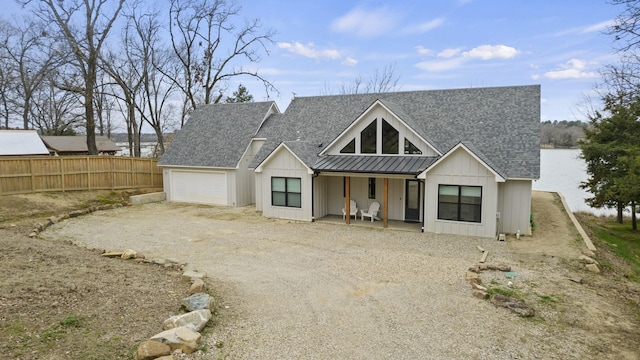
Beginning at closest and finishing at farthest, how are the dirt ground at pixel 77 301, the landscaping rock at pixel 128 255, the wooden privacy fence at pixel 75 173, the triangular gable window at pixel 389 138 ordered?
the dirt ground at pixel 77 301 → the landscaping rock at pixel 128 255 → the triangular gable window at pixel 389 138 → the wooden privacy fence at pixel 75 173

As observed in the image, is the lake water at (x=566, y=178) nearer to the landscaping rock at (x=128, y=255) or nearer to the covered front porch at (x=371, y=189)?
the covered front porch at (x=371, y=189)

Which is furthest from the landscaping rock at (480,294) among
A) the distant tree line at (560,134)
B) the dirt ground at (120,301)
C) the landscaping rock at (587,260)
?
the distant tree line at (560,134)

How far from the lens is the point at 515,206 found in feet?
47.4

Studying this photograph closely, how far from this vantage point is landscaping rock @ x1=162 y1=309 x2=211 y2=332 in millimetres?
6438

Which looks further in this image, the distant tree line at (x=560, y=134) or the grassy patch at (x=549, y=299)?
the distant tree line at (x=560, y=134)

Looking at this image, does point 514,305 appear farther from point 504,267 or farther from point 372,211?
point 372,211

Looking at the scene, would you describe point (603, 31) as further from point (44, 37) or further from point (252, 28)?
point (44, 37)

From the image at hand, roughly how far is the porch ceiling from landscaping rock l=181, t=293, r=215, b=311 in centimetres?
914

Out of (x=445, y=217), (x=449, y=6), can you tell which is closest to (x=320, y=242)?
(x=445, y=217)

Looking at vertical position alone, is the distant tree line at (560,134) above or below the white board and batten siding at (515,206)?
above

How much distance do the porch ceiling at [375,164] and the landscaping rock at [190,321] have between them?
383 inches

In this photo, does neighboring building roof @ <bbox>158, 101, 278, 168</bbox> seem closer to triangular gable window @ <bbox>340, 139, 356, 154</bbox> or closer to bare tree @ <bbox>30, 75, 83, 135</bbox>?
triangular gable window @ <bbox>340, 139, 356, 154</bbox>

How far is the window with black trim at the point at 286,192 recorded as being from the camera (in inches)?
680

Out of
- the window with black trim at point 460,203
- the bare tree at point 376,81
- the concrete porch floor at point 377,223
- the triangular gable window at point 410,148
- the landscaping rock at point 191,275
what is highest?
the bare tree at point 376,81
